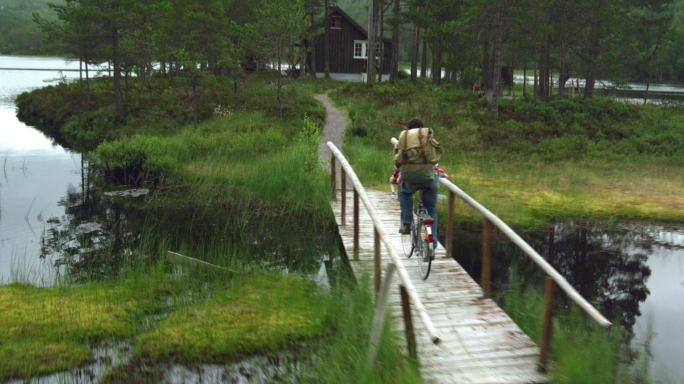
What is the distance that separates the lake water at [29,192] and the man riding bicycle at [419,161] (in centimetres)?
609

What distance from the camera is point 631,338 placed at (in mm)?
8273

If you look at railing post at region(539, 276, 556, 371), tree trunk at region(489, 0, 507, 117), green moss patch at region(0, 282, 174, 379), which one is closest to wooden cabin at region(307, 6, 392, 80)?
tree trunk at region(489, 0, 507, 117)

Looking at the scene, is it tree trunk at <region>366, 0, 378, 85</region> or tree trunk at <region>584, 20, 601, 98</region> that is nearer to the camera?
tree trunk at <region>366, 0, 378, 85</region>

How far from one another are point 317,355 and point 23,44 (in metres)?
165

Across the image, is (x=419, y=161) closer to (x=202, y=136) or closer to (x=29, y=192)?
(x=29, y=192)

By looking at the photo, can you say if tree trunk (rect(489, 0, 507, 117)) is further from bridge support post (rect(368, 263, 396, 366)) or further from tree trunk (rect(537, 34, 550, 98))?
bridge support post (rect(368, 263, 396, 366))

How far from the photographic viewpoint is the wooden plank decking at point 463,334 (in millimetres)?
5762

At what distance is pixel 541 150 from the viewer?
2434cm

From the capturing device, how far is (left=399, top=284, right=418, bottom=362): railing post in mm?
5617

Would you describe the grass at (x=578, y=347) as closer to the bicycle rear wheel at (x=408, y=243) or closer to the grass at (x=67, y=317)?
the bicycle rear wheel at (x=408, y=243)

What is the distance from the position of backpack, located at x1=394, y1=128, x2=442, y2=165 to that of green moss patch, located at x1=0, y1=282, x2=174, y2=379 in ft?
13.4

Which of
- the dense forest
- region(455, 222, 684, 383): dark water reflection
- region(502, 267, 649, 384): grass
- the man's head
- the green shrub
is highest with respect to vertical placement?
the dense forest

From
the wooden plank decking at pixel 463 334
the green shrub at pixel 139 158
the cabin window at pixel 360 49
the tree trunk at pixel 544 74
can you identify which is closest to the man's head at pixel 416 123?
the wooden plank decking at pixel 463 334

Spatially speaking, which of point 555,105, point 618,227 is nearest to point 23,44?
point 555,105
